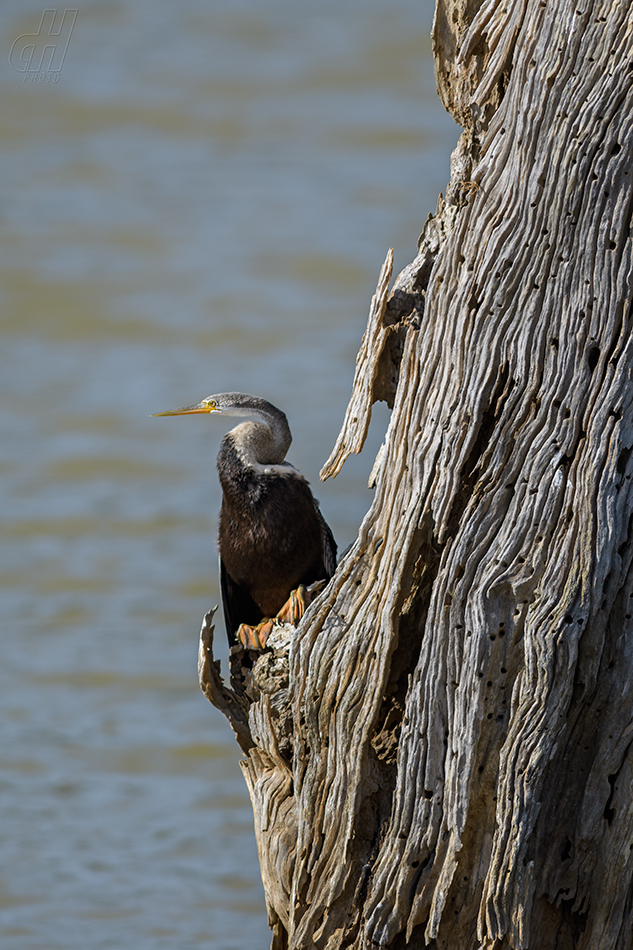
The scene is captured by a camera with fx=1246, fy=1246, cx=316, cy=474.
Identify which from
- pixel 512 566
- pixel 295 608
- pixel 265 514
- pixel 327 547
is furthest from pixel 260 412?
pixel 512 566

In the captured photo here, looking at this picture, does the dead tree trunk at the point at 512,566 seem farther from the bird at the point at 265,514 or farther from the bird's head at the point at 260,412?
the bird's head at the point at 260,412

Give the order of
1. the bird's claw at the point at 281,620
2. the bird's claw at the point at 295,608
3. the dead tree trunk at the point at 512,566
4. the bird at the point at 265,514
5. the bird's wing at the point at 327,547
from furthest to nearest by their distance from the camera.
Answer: the bird's wing at the point at 327,547 < the bird at the point at 265,514 < the bird's claw at the point at 295,608 < the bird's claw at the point at 281,620 < the dead tree trunk at the point at 512,566

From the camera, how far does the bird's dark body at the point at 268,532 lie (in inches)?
185

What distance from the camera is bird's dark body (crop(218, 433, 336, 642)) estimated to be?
4707 millimetres

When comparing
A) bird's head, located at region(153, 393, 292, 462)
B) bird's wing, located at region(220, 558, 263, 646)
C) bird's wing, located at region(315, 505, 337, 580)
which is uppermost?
bird's head, located at region(153, 393, 292, 462)

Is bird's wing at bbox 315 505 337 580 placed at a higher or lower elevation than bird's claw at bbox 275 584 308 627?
higher

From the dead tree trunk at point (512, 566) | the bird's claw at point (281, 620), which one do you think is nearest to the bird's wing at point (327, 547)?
the bird's claw at point (281, 620)

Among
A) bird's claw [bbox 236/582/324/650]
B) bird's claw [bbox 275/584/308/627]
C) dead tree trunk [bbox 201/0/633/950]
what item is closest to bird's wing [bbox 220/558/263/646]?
bird's claw [bbox 236/582/324/650]

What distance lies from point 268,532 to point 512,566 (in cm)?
165

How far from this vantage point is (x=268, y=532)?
4738mm

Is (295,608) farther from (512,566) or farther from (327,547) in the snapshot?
(512,566)

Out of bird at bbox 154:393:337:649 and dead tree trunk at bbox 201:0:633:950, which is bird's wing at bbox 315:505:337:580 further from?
dead tree trunk at bbox 201:0:633:950

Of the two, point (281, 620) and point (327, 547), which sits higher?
point (327, 547)

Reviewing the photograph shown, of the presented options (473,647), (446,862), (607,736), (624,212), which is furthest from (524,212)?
(446,862)
